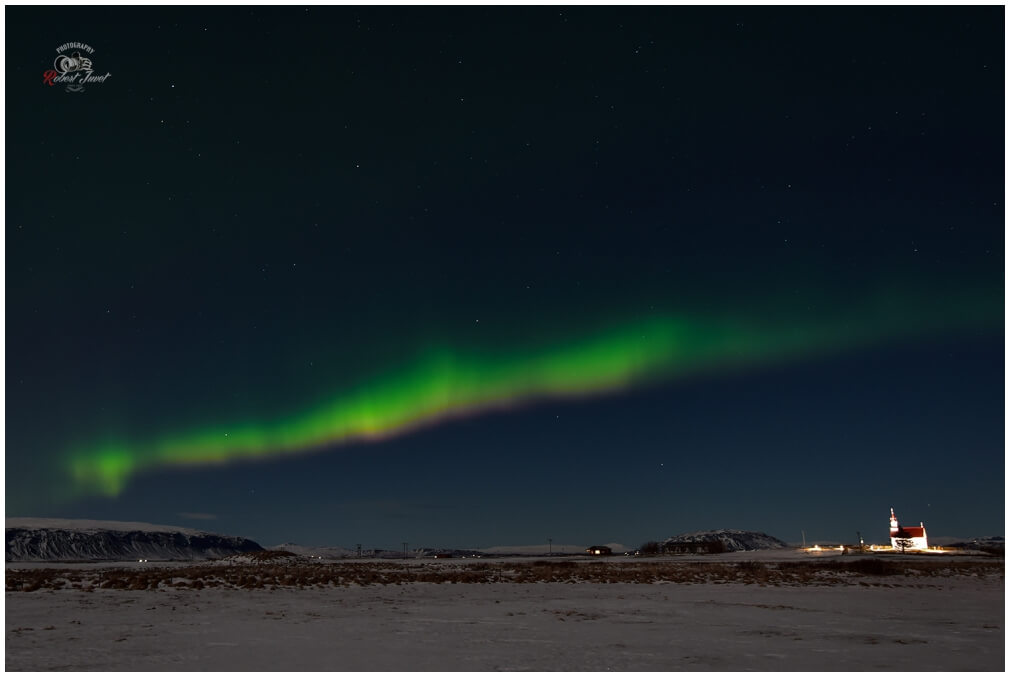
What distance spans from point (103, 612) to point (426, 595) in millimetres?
13944

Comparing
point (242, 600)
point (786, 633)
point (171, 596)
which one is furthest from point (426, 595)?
point (786, 633)

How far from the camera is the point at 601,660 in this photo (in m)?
15.5

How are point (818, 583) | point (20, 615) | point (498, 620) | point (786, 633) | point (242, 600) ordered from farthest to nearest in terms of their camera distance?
point (818, 583)
point (242, 600)
point (20, 615)
point (498, 620)
point (786, 633)

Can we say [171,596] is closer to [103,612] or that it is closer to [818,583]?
[103,612]

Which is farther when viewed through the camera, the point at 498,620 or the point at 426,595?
the point at 426,595

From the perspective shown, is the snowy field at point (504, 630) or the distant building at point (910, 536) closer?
the snowy field at point (504, 630)

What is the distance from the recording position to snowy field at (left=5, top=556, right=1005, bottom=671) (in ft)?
50.4

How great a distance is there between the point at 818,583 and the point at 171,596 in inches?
1385

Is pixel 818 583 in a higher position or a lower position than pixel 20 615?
lower

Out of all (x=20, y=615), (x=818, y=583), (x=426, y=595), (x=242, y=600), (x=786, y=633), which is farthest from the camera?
(x=818, y=583)

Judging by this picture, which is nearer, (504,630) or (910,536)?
(504,630)

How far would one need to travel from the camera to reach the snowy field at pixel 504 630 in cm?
1536

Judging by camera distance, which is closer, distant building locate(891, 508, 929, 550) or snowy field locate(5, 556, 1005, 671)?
snowy field locate(5, 556, 1005, 671)

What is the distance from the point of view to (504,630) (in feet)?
67.1
